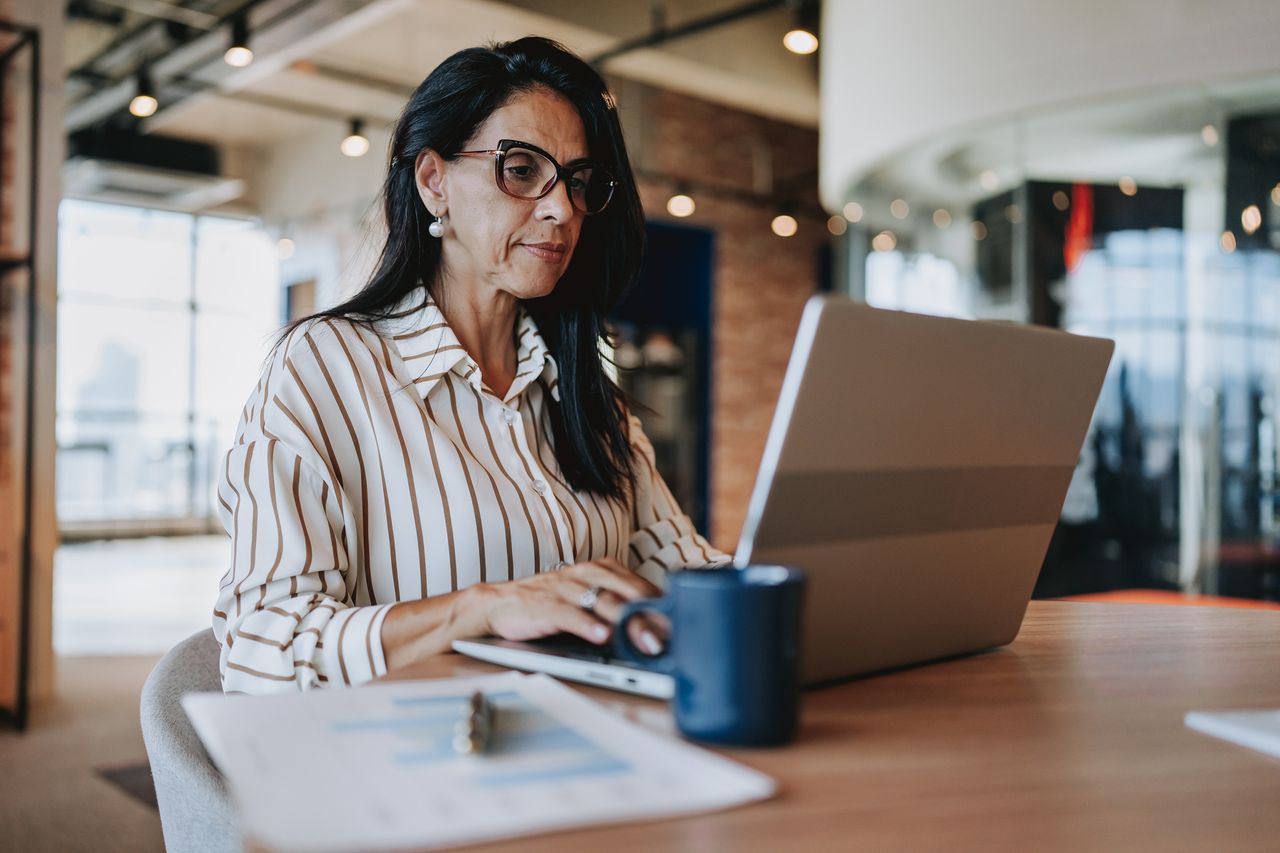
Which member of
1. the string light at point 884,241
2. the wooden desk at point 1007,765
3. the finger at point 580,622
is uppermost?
the string light at point 884,241

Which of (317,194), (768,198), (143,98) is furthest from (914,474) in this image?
(317,194)

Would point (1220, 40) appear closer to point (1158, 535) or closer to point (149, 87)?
point (1158, 535)

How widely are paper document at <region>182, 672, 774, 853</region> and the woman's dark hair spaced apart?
2.79ft

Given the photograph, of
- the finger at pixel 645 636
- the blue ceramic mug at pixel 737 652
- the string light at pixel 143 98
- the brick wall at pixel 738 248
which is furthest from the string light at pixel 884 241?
the blue ceramic mug at pixel 737 652

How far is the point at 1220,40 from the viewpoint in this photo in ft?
16.5

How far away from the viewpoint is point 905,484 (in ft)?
2.93

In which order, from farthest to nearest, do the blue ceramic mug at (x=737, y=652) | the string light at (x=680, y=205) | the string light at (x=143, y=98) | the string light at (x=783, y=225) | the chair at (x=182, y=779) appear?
the string light at (x=783, y=225)
the string light at (x=680, y=205)
the string light at (x=143, y=98)
the chair at (x=182, y=779)
the blue ceramic mug at (x=737, y=652)

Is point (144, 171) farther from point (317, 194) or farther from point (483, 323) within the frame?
point (483, 323)

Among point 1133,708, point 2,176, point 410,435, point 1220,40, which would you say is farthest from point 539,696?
point 1220,40

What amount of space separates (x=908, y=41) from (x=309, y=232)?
640 centimetres

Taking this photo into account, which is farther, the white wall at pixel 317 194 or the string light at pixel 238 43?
the white wall at pixel 317 194

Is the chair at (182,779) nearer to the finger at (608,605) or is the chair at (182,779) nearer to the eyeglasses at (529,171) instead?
the finger at (608,605)

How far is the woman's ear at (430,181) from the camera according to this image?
164cm

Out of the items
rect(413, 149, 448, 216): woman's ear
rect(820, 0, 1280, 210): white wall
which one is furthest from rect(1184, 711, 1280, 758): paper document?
rect(820, 0, 1280, 210): white wall
